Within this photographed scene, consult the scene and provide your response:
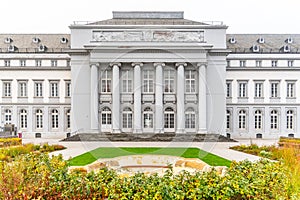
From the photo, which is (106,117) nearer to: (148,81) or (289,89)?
(148,81)

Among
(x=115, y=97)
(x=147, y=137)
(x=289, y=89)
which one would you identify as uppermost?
(x=289, y=89)

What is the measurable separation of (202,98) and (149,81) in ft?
21.2

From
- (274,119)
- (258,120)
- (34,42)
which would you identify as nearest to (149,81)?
(258,120)

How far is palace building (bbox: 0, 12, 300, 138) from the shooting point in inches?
1459

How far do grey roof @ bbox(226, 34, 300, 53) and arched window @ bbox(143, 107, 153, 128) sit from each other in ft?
45.2

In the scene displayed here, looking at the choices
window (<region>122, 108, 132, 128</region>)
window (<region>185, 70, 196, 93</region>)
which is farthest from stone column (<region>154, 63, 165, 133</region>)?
window (<region>122, 108, 132, 128</region>)

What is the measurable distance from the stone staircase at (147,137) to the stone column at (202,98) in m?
1.62

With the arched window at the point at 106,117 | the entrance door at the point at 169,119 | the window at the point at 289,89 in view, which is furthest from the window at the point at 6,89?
the window at the point at 289,89

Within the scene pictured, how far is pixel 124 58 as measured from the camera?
37000 mm

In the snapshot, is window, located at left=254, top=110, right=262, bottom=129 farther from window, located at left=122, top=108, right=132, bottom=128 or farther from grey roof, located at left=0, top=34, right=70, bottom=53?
grey roof, located at left=0, top=34, right=70, bottom=53

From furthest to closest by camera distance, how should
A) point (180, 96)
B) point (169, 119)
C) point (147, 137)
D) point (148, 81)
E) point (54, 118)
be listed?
point (54, 118) < point (169, 119) < point (148, 81) < point (180, 96) < point (147, 137)

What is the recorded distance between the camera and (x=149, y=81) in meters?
37.9

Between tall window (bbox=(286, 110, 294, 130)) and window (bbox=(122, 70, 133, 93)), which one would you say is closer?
window (bbox=(122, 70, 133, 93))

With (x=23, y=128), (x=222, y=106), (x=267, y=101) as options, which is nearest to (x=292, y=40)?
(x=267, y=101)
